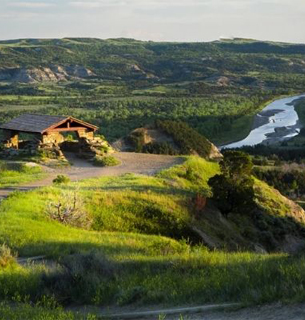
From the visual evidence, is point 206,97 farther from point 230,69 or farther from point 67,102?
point 230,69

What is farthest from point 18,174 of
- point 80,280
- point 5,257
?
point 80,280

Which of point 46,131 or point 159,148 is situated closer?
point 46,131

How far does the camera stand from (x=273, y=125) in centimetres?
8600

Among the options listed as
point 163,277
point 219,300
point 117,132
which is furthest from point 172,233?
point 117,132

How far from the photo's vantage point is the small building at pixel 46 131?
2869 centimetres

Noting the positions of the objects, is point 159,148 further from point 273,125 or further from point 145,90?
point 145,90

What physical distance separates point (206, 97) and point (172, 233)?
101443 mm

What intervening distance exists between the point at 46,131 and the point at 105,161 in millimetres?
3338

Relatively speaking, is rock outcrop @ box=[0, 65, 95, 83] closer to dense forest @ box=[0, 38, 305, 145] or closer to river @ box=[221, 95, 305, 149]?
dense forest @ box=[0, 38, 305, 145]

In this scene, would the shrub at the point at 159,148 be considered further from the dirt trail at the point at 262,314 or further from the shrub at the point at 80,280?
the dirt trail at the point at 262,314

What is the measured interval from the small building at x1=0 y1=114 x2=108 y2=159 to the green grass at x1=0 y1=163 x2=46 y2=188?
2.83 meters

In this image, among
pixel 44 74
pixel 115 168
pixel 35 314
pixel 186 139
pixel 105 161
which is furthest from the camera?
Answer: pixel 44 74

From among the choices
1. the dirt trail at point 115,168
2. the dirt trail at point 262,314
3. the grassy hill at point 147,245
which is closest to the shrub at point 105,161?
the dirt trail at point 115,168

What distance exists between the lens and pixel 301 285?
6.92 meters
